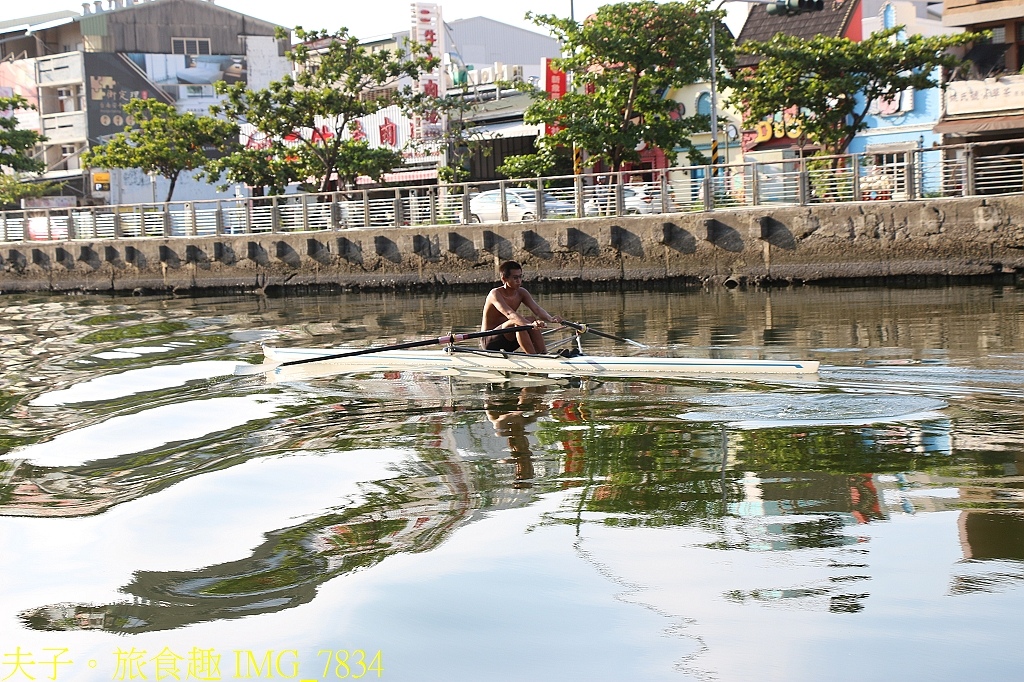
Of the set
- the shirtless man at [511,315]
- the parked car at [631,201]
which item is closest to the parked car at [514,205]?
the parked car at [631,201]

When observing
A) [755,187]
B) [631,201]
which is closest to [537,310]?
[755,187]

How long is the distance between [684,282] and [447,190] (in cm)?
773

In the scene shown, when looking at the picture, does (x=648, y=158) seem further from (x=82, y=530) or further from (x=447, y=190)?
(x=82, y=530)

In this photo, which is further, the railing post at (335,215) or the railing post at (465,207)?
the railing post at (335,215)

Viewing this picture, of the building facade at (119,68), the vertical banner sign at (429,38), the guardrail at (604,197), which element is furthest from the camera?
the building facade at (119,68)

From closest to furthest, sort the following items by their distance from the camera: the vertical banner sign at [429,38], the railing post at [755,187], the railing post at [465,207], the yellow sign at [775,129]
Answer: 1. the railing post at [755,187]
2. the railing post at [465,207]
3. the yellow sign at [775,129]
4. the vertical banner sign at [429,38]

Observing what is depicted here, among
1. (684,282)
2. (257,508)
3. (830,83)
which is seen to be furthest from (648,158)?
(257,508)

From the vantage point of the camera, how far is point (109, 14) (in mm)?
57031

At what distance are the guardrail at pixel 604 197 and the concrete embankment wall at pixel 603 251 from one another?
0.60m

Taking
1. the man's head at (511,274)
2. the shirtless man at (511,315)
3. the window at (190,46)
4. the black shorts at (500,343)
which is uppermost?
→ the window at (190,46)

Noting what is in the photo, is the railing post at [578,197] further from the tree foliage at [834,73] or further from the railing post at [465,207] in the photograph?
the tree foliage at [834,73]

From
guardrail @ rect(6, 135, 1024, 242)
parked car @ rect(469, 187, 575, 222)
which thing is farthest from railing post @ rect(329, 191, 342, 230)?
parked car @ rect(469, 187, 575, 222)

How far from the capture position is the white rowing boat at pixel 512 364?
38.4ft

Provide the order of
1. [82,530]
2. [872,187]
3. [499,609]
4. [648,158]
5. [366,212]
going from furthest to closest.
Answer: [648,158] < [366,212] < [872,187] < [82,530] < [499,609]
